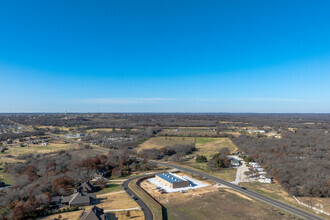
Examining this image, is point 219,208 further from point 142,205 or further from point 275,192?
point 275,192

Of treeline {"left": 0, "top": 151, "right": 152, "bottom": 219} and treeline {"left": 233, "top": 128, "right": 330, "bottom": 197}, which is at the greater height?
treeline {"left": 233, "top": 128, "right": 330, "bottom": 197}

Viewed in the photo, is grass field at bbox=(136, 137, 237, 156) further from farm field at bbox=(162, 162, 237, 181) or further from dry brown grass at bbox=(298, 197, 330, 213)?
dry brown grass at bbox=(298, 197, 330, 213)

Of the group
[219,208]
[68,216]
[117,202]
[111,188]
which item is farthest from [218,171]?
[68,216]

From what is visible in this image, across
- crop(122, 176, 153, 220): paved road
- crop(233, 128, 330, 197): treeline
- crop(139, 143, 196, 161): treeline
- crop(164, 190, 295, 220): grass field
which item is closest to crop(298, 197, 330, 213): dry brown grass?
crop(233, 128, 330, 197): treeline

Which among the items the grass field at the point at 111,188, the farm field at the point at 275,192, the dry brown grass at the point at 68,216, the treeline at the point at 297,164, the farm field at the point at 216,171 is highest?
Answer: the treeline at the point at 297,164

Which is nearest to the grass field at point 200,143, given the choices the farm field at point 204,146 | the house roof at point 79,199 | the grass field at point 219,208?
the farm field at point 204,146

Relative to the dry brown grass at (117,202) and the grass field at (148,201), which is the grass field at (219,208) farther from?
the dry brown grass at (117,202)
